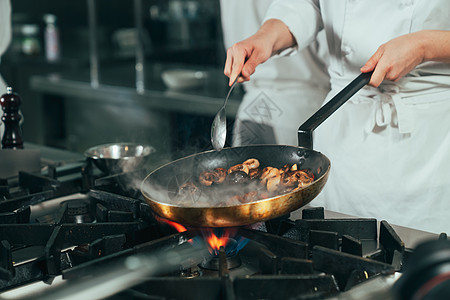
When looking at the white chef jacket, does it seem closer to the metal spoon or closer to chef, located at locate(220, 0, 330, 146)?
the metal spoon

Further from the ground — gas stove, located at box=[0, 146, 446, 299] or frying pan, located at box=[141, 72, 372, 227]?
frying pan, located at box=[141, 72, 372, 227]

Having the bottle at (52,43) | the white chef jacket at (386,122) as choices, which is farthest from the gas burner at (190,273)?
the bottle at (52,43)

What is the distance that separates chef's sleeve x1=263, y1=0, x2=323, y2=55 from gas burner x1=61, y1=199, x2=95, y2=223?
790 millimetres

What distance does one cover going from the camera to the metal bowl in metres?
1.42

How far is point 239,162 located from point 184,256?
1.24ft

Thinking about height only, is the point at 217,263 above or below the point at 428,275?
below

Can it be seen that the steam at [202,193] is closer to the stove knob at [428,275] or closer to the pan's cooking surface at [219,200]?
the pan's cooking surface at [219,200]

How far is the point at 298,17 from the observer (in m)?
1.66

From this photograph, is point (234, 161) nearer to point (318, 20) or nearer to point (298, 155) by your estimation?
point (298, 155)

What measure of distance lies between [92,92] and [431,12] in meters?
2.56

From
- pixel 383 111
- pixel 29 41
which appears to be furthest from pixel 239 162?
pixel 29 41

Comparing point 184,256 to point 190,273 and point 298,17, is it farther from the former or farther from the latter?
→ point 298,17

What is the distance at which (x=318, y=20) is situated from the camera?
1.76 meters

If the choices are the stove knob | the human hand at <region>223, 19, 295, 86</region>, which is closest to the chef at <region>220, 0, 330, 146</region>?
the human hand at <region>223, 19, 295, 86</region>
